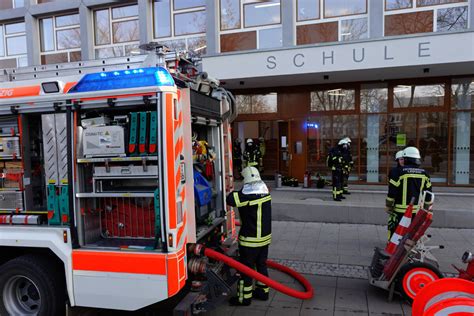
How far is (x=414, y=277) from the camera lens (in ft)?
13.3

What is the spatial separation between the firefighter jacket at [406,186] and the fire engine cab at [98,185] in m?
3.01

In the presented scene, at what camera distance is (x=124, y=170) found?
3301 mm

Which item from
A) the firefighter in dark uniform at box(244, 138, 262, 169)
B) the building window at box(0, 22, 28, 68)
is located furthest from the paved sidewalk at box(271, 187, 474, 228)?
the building window at box(0, 22, 28, 68)

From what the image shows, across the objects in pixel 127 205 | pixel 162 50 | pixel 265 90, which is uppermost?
pixel 265 90

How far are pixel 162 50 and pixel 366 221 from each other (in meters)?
6.23

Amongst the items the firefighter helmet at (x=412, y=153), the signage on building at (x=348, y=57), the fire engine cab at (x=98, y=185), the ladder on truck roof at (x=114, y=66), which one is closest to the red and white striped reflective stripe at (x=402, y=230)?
the firefighter helmet at (x=412, y=153)

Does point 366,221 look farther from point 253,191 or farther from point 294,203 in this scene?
point 253,191

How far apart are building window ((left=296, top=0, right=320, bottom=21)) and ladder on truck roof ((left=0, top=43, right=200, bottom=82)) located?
Answer: 7557 mm

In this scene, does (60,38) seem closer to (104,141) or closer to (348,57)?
(348,57)

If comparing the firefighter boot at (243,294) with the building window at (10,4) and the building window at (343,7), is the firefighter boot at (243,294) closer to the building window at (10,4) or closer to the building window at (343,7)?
the building window at (343,7)

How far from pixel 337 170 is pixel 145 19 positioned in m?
7.89

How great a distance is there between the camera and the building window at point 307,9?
1044cm

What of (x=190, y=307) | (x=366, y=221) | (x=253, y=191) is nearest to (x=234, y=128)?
(x=366, y=221)

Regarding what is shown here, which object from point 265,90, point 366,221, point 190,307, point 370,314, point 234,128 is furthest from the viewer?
point 234,128
